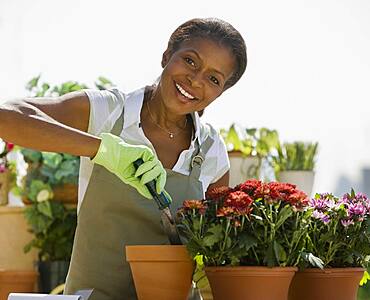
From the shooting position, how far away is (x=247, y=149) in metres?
4.37

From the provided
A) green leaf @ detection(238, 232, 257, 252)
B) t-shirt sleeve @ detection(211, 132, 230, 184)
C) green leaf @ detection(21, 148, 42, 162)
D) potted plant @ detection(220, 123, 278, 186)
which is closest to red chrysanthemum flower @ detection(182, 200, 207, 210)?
green leaf @ detection(238, 232, 257, 252)

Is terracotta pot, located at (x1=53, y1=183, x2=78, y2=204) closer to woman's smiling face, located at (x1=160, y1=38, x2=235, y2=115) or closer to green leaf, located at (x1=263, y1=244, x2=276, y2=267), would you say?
woman's smiling face, located at (x1=160, y1=38, x2=235, y2=115)

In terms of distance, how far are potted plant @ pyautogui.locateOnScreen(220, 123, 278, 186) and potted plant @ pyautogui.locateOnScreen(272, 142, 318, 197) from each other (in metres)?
0.07

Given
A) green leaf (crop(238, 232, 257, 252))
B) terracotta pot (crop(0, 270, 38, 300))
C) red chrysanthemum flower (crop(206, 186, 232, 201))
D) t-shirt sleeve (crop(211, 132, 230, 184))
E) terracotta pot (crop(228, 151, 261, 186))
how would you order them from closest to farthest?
green leaf (crop(238, 232, 257, 252))
red chrysanthemum flower (crop(206, 186, 232, 201))
t-shirt sleeve (crop(211, 132, 230, 184))
terracotta pot (crop(228, 151, 261, 186))
terracotta pot (crop(0, 270, 38, 300))

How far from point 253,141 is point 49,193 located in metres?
1.21

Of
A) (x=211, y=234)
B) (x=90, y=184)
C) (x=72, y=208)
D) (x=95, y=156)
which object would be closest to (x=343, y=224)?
(x=211, y=234)

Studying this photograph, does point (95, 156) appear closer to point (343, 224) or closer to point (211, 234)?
point (211, 234)

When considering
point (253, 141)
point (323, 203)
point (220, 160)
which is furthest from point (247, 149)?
point (323, 203)

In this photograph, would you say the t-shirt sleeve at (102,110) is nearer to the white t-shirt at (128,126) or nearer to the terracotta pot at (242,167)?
the white t-shirt at (128,126)

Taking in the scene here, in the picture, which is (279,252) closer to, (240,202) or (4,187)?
(240,202)

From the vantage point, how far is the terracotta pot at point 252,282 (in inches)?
67.6

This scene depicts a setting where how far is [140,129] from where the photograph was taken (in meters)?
2.20

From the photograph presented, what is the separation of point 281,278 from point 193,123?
74 cm

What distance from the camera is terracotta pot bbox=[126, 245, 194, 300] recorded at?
1792 millimetres
